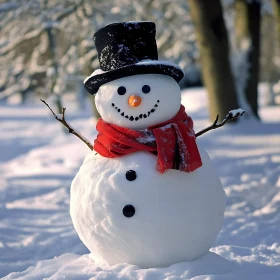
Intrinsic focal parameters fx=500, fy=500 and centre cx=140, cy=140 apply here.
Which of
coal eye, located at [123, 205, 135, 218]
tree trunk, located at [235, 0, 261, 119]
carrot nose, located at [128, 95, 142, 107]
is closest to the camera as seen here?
coal eye, located at [123, 205, 135, 218]

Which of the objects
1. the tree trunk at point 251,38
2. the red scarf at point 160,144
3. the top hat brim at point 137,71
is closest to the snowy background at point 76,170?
the tree trunk at point 251,38

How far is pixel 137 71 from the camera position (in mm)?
3541

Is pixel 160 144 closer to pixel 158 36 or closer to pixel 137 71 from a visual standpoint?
pixel 137 71

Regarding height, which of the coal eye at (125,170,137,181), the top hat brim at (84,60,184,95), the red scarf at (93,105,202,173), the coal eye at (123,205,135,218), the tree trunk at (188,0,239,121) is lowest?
the coal eye at (123,205,135,218)

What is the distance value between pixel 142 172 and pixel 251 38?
8464 millimetres

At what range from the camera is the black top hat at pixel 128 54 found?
355 centimetres

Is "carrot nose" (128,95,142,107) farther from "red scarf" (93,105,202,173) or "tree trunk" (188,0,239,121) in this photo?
"tree trunk" (188,0,239,121)

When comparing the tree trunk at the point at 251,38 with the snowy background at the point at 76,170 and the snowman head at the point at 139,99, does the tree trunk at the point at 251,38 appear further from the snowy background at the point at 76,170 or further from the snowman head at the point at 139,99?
the snowman head at the point at 139,99

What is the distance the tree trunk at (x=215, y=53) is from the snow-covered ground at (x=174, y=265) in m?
0.60

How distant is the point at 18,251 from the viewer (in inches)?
205

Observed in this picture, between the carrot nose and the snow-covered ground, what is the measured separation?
44.2 inches

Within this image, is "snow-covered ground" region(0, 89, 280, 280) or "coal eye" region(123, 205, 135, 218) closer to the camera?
"coal eye" region(123, 205, 135, 218)

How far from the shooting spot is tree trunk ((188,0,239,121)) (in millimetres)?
9328

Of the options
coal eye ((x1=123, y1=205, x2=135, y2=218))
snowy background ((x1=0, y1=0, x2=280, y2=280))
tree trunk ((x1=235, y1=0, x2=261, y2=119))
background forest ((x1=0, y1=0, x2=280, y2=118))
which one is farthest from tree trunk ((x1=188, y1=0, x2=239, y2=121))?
coal eye ((x1=123, y1=205, x2=135, y2=218))
